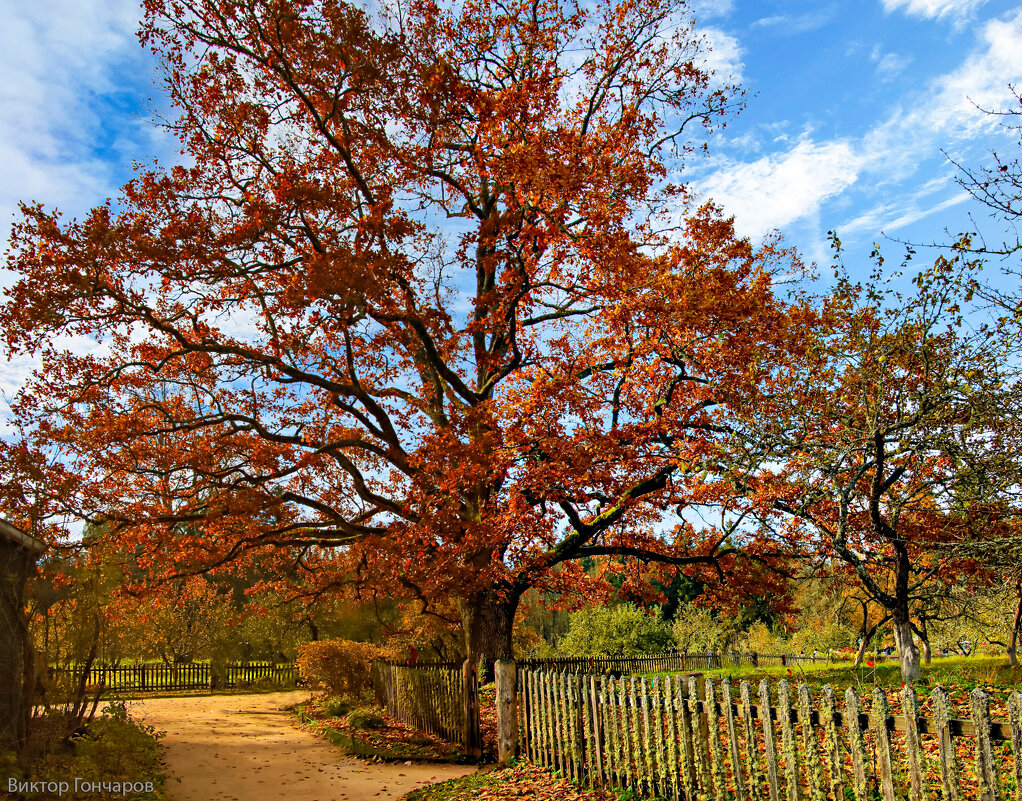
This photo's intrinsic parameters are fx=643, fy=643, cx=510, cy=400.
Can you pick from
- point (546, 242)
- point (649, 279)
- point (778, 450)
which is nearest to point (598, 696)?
point (778, 450)

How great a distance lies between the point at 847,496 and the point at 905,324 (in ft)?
8.22

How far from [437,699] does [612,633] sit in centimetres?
2158

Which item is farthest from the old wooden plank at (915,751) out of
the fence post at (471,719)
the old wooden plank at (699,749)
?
the fence post at (471,719)

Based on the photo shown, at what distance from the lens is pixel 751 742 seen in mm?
5691

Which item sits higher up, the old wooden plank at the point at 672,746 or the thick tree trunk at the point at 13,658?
the thick tree trunk at the point at 13,658

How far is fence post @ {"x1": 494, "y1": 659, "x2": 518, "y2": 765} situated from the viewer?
32.0 feet

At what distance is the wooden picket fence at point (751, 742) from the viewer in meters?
4.60

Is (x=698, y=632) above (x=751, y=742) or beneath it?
beneath

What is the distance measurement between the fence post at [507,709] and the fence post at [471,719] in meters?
0.94

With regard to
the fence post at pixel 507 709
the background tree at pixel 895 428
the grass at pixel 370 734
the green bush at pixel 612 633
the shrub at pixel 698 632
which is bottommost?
the shrub at pixel 698 632

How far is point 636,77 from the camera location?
15891 mm

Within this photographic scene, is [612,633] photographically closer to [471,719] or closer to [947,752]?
[471,719]

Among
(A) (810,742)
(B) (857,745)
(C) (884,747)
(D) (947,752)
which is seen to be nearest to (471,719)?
(A) (810,742)

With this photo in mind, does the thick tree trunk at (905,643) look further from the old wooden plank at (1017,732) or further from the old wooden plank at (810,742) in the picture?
the old wooden plank at (1017,732)
